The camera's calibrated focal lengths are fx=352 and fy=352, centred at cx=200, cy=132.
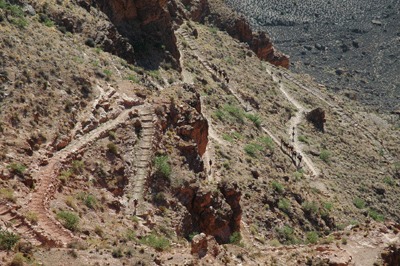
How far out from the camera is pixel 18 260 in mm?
11578

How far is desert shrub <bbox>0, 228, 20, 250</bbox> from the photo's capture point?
11.9 meters

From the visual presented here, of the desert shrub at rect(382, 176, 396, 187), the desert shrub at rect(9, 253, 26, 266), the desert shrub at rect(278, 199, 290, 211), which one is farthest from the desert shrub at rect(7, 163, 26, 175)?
the desert shrub at rect(382, 176, 396, 187)

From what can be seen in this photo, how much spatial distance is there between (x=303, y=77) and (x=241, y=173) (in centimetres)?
4826

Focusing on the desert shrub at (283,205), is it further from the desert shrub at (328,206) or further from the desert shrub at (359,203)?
the desert shrub at (359,203)

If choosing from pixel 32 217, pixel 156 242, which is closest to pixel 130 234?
pixel 156 242

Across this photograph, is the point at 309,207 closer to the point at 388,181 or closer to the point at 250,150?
the point at 250,150

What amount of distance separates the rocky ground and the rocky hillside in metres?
52.3

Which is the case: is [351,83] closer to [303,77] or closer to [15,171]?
[303,77]

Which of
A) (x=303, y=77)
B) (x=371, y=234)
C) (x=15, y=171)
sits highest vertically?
(x=303, y=77)

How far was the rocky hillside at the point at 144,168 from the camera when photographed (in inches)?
607

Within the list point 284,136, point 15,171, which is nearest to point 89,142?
point 15,171

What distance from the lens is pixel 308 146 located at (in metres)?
48.8

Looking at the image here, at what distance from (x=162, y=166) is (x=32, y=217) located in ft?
29.7

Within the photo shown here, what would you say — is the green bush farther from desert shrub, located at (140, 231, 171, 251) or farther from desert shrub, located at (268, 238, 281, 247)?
desert shrub, located at (268, 238, 281, 247)
